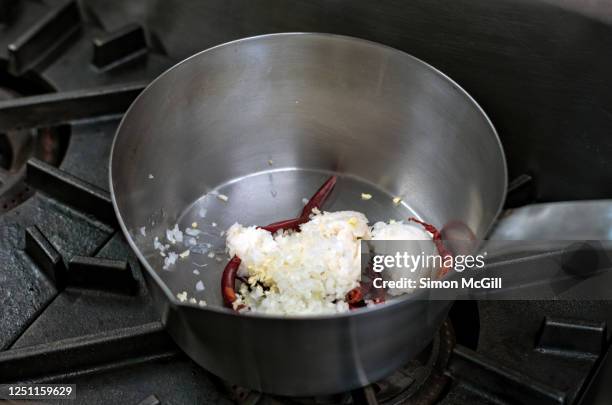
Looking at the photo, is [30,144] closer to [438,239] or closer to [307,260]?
[307,260]

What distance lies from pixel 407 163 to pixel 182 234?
281mm

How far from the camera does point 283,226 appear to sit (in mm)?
756

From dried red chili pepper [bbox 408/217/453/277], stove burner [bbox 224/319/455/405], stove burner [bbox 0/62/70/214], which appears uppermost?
dried red chili pepper [bbox 408/217/453/277]

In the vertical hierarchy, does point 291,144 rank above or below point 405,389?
above

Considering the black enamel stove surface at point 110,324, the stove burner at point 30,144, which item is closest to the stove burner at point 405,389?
the black enamel stove surface at point 110,324

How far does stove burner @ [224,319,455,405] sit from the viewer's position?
23.7 inches

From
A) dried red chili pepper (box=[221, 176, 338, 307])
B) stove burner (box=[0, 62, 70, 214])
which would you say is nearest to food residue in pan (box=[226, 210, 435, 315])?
dried red chili pepper (box=[221, 176, 338, 307])

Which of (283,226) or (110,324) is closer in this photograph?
(110,324)

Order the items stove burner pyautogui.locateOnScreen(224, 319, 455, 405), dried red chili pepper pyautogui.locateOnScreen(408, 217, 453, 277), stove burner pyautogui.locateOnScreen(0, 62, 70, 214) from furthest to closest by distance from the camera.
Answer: stove burner pyautogui.locateOnScreen(0, 62, 70, 214)
dried red chili pepper pyautogui.locateOnScreen(408, 217, 453, 277)
stove burner pyautogui.locateOnScreen(224, 319, 455, 405)

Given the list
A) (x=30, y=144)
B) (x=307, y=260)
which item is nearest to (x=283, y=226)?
(x=307, y=260)

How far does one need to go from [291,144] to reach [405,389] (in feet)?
1.18

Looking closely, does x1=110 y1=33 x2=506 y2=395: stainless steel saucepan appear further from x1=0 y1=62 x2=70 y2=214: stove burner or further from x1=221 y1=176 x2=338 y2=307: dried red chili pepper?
x1=0 y1=62 x2=70 y2=214: stove burner

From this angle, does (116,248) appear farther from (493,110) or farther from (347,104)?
(493,110)

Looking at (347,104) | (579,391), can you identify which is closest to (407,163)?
(347,104)
